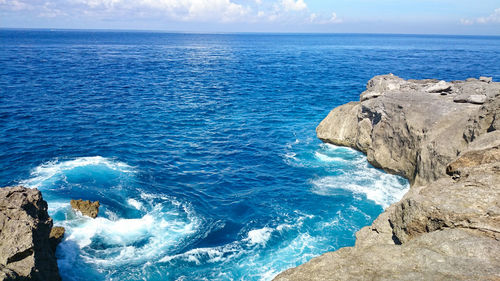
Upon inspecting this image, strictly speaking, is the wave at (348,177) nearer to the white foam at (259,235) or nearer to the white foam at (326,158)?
the white foam at (326,158)

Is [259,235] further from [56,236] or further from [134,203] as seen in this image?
[56,236]

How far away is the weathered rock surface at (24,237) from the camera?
14617 mm

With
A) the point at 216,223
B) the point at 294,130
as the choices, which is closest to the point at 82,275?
the point at 216,223

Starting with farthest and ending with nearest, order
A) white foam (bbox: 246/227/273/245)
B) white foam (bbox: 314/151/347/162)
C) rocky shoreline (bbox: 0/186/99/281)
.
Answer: white foam (bbox: 314/151/347/162)
white foam (bbox: 246/227/273/245)
rocky shoreline (bbox: 0/186/99/281)

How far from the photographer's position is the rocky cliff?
9820 millimetres

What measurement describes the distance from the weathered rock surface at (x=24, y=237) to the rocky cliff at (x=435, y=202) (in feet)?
38.0

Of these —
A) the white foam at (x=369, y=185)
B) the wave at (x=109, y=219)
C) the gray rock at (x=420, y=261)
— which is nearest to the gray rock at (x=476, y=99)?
the white foam at (x=369, y=185)

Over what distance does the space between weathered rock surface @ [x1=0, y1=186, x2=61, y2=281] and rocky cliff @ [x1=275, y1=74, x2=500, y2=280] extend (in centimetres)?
1157

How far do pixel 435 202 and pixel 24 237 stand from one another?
17813mm

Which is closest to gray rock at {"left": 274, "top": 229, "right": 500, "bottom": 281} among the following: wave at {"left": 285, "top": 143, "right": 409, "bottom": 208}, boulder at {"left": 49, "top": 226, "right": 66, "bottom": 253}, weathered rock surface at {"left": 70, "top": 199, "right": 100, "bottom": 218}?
wave at {"left": 285, "top": 143, "right": 409, "bottom": 208}

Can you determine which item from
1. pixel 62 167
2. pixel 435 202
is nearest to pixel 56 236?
pixel 62 167

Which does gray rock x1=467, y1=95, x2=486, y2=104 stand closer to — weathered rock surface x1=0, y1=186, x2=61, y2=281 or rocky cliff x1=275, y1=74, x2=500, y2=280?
rocky cliff x1=275, y1=74, x2=500, y2=280

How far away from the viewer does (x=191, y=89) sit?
68.1 m

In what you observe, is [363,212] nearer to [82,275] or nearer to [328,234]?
[328,234]
